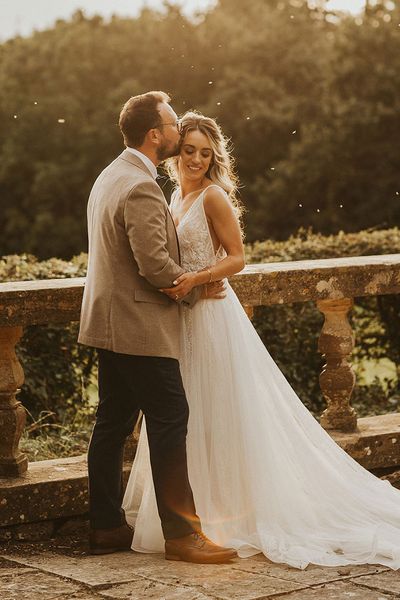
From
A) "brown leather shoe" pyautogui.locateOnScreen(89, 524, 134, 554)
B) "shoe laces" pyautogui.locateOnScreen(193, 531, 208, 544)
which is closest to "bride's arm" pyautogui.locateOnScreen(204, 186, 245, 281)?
"shoe laces" pyautogui.locateOnScreen(193, 531, 208, 544)

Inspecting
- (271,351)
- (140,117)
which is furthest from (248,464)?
(271,351)

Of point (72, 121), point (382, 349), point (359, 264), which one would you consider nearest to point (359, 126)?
point (72, 121)

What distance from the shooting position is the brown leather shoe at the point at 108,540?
467 cm

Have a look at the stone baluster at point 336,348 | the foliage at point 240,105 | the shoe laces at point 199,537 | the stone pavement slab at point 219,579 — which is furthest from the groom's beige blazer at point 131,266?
the foliage at point 240,105

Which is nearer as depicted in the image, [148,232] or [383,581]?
[383,581]

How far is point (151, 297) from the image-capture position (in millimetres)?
4461

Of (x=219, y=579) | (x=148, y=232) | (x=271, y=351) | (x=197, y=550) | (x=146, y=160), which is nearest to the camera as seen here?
(x=219, y=579)

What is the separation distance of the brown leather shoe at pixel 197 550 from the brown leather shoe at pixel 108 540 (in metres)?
0.29

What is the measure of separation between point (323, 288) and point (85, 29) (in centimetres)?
3227

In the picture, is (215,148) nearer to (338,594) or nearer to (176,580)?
(176,580)

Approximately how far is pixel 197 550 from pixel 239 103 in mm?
27652

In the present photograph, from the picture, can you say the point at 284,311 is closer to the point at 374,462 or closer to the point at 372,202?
the point at 374,462

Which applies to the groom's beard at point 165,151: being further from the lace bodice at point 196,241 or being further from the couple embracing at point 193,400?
the lace bodice at point 196,241

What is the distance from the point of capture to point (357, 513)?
15.9 feet
